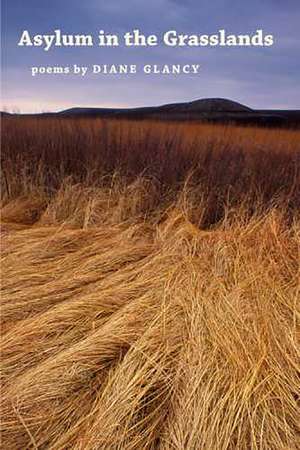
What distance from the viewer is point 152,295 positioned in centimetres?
196

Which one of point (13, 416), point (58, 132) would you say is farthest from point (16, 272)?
point (58, 132)

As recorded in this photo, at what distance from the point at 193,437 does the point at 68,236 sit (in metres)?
1.61

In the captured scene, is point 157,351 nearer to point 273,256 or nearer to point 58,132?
point 273,256

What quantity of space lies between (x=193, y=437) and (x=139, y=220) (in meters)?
1.98

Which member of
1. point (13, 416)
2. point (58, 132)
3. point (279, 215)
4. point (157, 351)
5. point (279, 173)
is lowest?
point (13, 416)

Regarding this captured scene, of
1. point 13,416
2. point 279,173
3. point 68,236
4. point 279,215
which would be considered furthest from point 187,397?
point 279,173

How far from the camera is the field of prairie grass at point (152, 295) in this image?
134cm

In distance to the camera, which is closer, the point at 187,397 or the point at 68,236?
the point at 187,397

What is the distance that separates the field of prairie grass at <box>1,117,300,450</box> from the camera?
134cm

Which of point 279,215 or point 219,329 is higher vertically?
point 279,215

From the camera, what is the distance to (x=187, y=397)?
1.38 metres

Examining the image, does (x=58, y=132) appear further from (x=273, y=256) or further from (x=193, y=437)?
(x=193, y=437)

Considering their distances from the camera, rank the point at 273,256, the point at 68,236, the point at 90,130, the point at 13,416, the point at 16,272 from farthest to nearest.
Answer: the point at 90,130
the point at 68,236
the point at 273,256
the point at 16,272
the point at 13,416

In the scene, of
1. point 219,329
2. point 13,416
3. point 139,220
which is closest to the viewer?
point 13,416
